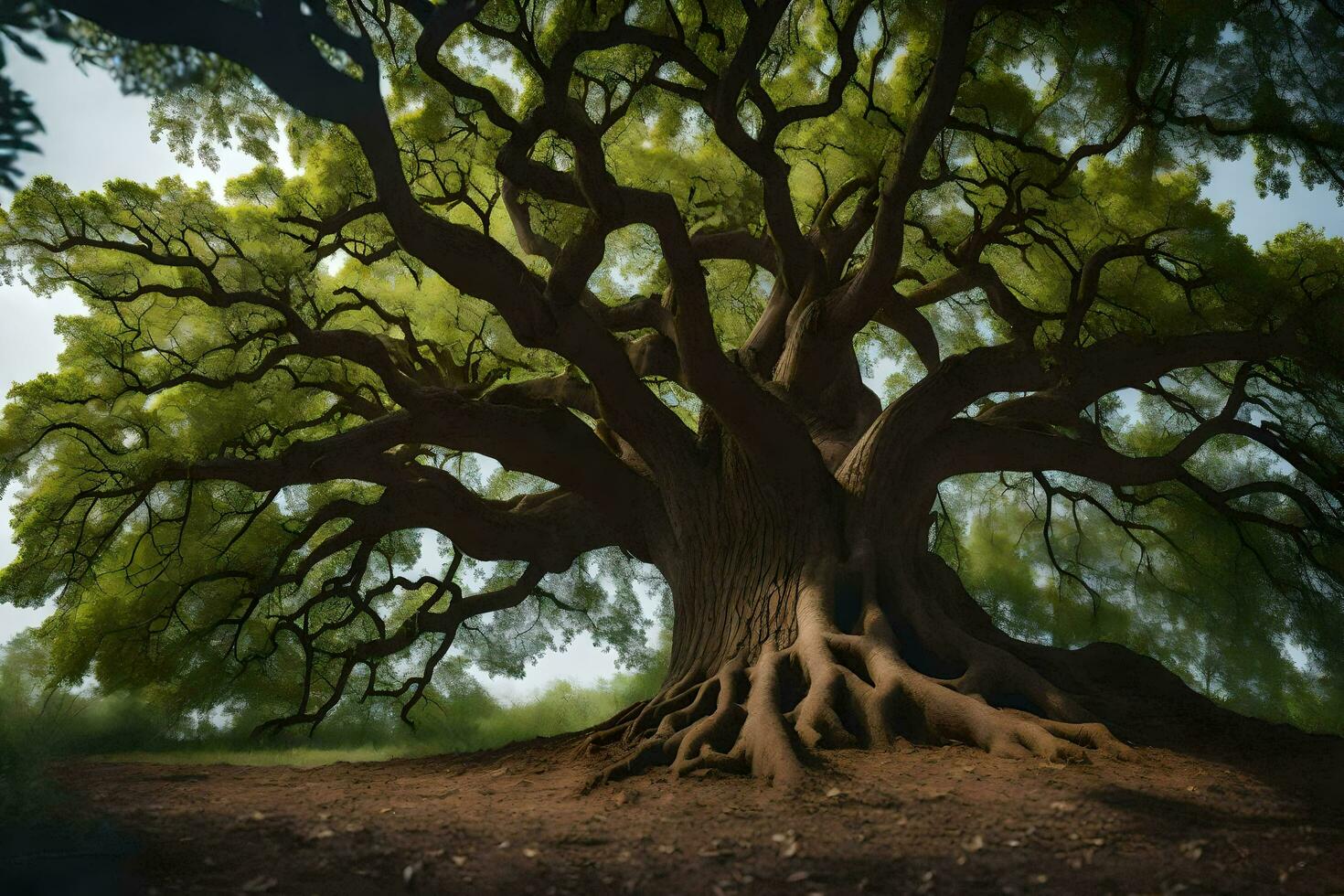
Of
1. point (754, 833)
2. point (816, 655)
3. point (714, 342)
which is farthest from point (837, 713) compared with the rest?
point (714, 342)

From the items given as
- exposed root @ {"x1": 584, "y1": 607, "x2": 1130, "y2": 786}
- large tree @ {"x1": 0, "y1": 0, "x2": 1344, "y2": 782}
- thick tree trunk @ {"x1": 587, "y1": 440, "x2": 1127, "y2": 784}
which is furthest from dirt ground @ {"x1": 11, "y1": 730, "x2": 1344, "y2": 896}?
large tree @ {"x1": 0, "y1": 0, "x2": 1344, "y2": 782}

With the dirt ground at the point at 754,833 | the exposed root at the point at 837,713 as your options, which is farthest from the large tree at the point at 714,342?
the dirt ground at the point at 754,833

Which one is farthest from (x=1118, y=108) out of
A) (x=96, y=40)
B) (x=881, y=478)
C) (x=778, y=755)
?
(x=96, y=40)

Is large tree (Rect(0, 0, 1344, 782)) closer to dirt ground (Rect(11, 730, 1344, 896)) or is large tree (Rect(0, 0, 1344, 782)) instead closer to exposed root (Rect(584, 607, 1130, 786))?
exposed root (Rect(584, 607, 1130, 786))

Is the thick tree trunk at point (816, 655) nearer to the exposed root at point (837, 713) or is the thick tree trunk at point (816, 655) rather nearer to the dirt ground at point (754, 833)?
the exposed root at point (837, 713)

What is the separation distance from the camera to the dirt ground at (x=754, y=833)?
288 centimetres

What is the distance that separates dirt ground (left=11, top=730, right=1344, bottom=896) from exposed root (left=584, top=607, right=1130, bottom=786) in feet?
0.66

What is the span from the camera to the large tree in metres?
5.71

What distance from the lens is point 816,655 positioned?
5680 millimetres

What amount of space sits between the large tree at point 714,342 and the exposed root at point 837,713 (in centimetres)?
3

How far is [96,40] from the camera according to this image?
3.35 metres

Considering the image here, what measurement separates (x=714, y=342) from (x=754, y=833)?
3.59 meters

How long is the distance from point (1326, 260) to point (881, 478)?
14.2ft

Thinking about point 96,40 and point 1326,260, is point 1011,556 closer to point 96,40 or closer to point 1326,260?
point 1326,260
